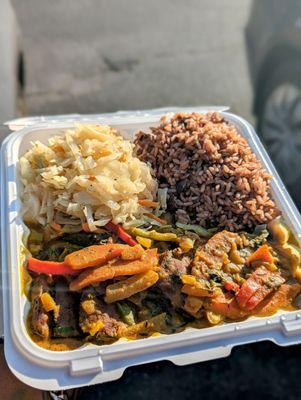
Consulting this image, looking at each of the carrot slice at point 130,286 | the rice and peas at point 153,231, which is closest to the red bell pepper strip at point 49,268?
the rice and peas at point 153,231

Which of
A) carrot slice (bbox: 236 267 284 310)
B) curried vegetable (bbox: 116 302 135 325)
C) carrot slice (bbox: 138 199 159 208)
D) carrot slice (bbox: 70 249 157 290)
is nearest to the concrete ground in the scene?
carrot slice (bbox: 138 199 159 208)

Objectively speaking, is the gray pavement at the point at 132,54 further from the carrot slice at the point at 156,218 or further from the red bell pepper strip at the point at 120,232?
the red bell pepper strip at the point at 120,232

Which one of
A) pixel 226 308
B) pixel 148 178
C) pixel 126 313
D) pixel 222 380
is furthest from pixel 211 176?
pixel 222 380

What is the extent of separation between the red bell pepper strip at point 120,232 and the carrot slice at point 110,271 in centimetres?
14

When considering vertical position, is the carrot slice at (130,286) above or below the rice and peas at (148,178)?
below

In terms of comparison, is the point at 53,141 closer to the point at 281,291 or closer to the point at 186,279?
the point at 186,279

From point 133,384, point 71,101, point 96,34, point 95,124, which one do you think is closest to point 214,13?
point 96,34

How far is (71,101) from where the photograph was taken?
5.36 metres

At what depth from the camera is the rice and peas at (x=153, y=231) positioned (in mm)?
2301

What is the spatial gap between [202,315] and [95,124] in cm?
136

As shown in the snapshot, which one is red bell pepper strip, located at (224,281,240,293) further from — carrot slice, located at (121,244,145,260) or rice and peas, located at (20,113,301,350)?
carrot slice, located at (121,244,145,260)

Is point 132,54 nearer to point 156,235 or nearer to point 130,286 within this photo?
point 156,235

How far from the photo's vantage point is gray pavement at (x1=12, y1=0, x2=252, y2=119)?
5.46 metres

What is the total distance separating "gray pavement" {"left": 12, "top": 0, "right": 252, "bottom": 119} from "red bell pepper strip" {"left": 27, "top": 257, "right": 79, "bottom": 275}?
3.10 metres
